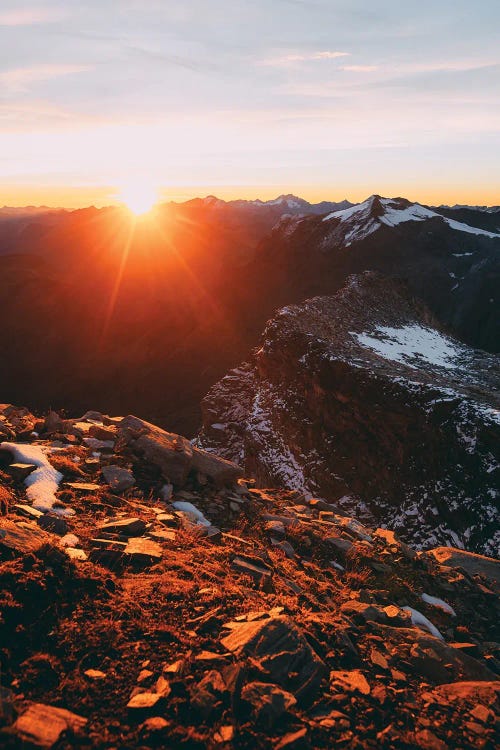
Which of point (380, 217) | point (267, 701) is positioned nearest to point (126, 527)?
point (267, 701)

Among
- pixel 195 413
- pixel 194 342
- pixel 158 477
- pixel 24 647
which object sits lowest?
pixel 195 413

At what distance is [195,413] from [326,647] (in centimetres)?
3426

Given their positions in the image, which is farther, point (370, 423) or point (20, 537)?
point (370, 423)

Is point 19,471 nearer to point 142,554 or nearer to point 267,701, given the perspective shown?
point 142,554

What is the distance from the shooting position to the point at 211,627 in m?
3.83

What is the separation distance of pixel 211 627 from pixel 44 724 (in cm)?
141

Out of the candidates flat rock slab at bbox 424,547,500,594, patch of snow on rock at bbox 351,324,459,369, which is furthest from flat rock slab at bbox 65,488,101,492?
patch of snow on rock at bbox 351,324,459,369

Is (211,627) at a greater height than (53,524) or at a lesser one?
lesser

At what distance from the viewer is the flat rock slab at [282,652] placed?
3.35 m

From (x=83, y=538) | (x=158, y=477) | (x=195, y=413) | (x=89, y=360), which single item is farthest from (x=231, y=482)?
(x=89, y=360)

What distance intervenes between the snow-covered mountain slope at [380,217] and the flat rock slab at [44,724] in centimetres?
6744

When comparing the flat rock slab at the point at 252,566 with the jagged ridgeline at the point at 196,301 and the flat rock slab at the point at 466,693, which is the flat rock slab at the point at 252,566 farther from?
the jagged ridgeline at the point at 196,301

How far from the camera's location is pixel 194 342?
168 feet

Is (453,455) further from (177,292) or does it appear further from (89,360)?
(177,292)
